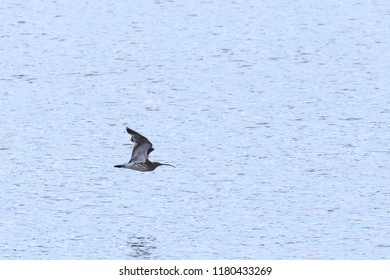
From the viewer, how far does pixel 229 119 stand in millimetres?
40438

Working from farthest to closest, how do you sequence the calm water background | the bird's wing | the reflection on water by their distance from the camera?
1. the bird's wing
2. the calm water background
3. the reflection on water

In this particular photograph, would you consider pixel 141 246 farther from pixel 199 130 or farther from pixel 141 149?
pixel 199 130

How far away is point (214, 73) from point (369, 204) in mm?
15702

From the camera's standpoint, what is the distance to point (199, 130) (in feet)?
128

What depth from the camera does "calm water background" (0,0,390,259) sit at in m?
30.3

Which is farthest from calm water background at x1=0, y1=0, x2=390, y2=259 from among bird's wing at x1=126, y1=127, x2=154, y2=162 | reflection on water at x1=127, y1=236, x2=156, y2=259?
bird's wing at x1=126, y1=127, x2=154, y2=162

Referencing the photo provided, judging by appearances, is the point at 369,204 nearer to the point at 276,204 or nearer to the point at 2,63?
the point at 276,204

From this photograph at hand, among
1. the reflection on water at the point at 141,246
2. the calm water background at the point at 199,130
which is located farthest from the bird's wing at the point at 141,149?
the reflection on water at the point at 141,246

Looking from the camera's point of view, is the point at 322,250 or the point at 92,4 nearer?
the point at 322,250

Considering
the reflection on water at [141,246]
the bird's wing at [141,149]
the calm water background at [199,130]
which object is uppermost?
the bird's wing at [141,149]

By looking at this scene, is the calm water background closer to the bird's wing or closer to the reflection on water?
the reflection on water

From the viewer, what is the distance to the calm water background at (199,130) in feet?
99.5

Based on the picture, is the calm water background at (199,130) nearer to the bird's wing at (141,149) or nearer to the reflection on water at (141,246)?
the reflection on water at (141,246)
